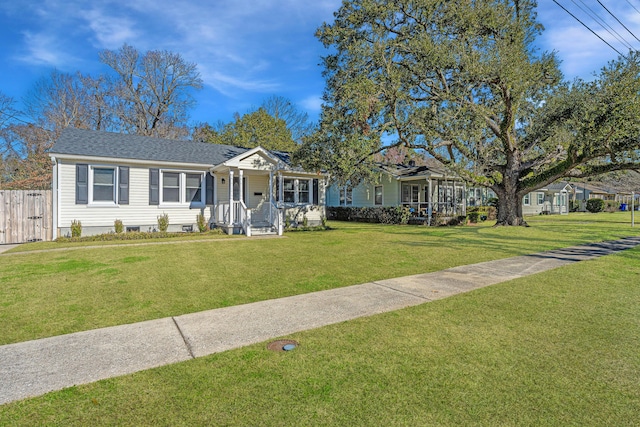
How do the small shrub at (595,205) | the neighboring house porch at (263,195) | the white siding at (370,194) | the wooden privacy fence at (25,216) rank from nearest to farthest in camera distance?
1. the wooden privacy fence at (25,216)
2. the neighboring house porch at (263,195)
3. the white siding at (370,194)
4. the small shrub at (595,205)

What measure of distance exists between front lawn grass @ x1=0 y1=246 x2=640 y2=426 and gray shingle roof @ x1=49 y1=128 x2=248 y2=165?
13381mm

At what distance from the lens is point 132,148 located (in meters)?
14.8

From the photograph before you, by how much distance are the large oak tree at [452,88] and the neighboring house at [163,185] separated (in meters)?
2.77

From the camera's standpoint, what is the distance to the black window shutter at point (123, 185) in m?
13.7

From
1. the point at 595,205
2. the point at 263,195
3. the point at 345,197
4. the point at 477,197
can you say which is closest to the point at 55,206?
the point at 263,195

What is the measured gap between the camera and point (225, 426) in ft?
7.22

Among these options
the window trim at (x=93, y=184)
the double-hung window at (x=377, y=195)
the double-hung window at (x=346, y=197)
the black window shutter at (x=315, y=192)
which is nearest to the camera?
the window trim at (x=93, y=184)

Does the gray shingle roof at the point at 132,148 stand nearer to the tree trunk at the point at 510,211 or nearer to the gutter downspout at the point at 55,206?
the gutter downspout at the point at 55,206

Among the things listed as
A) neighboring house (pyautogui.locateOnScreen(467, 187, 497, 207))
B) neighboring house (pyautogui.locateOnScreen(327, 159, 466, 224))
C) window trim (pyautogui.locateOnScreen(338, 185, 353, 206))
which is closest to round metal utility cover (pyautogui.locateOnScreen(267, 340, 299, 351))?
neighboring house (pyautogui.locateOnScreen(327, 159, 466, 224))

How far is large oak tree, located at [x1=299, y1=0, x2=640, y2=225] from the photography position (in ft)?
44.6

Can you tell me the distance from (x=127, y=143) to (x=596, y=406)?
17473 millimetres

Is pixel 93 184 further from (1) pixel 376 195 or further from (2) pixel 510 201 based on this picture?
(2) pixel 510 201

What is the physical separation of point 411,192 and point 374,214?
12.6 ft

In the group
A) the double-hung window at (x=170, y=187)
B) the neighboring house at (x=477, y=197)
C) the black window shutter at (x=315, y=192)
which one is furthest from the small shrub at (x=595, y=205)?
the double-hung window at (x=170, y=187)
